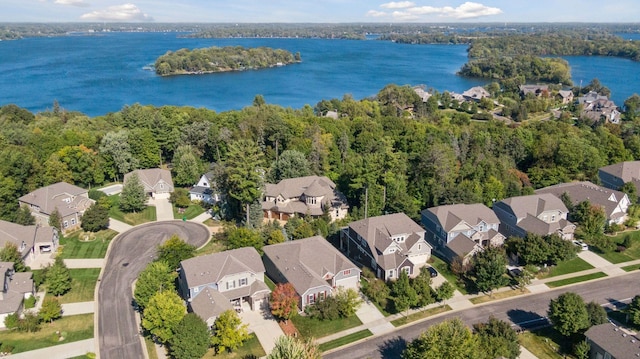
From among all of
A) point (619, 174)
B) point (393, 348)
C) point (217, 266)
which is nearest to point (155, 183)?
point (217, 266)

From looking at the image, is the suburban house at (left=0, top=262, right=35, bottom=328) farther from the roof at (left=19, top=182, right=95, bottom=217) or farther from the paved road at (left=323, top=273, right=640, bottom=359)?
the paved road at (left=323, top=273, right=640, bottom=359)

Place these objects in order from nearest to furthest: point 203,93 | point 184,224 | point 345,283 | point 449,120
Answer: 1. point 345,283
2. point 184,224
3. point 449,120
4. point 203,93

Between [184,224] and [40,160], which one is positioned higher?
[40,160]

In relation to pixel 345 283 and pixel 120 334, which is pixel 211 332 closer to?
pixel 120 334

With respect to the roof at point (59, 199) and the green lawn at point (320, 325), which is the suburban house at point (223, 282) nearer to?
the green lawn at point (320, 325)

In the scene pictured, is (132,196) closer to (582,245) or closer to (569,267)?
(569,267)

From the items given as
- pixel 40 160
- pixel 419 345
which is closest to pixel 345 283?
pixel 419 345

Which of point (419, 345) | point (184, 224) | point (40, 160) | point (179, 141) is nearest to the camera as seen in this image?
point (419, 345)
